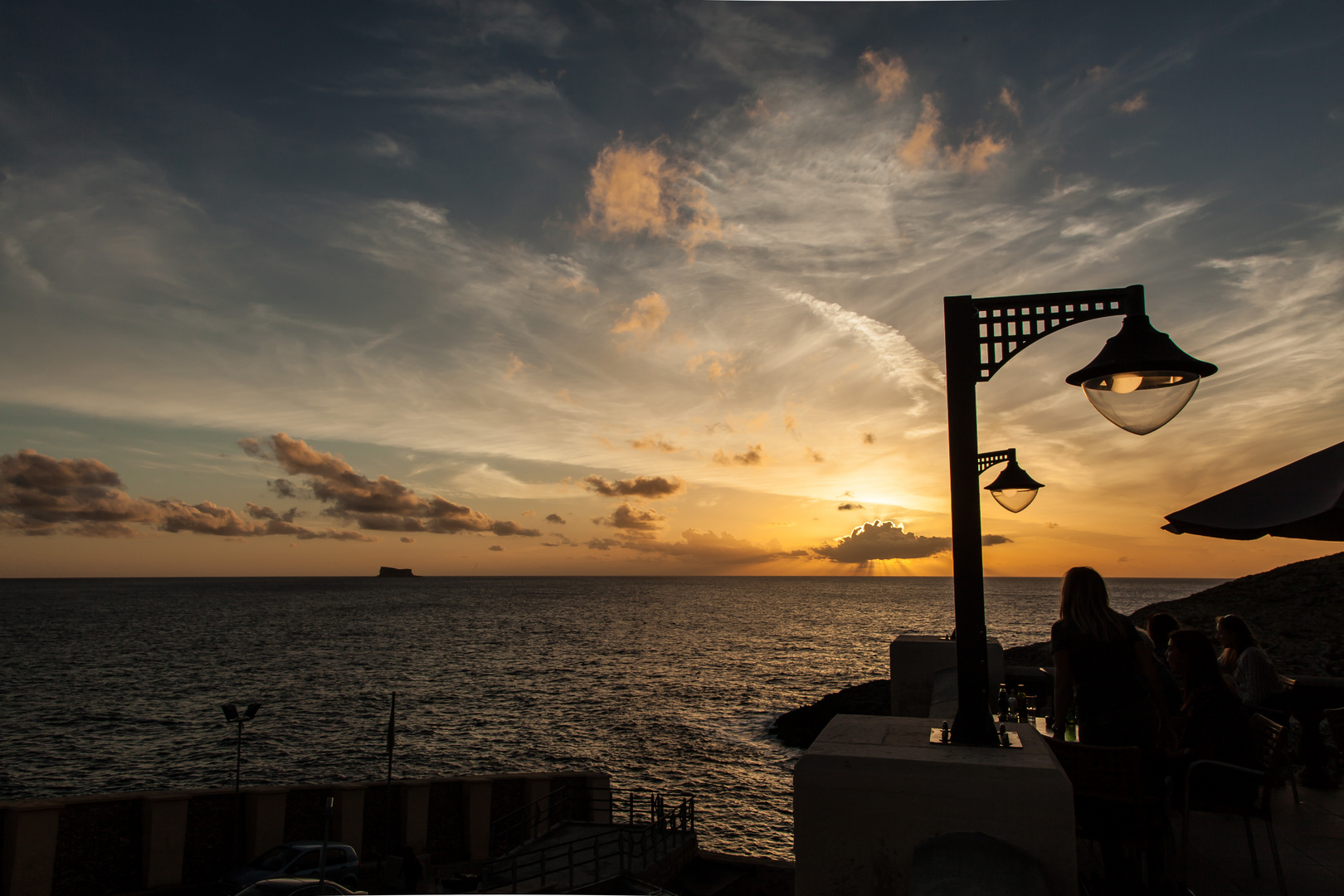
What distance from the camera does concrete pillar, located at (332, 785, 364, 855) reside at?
2536cm

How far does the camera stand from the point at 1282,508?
454cm

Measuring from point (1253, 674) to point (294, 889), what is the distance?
1786 centimetres

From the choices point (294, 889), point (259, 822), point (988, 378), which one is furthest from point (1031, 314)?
point (259, 822)

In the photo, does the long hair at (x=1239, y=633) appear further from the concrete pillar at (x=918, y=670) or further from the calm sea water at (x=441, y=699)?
the calm sea water at (x=441, y=699)

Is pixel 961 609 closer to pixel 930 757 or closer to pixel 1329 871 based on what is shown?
pixel 930 757

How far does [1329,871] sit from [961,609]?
3.84m

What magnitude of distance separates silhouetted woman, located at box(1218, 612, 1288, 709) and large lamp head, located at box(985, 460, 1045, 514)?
2.08m

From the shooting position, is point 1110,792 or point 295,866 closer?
point 1110,792

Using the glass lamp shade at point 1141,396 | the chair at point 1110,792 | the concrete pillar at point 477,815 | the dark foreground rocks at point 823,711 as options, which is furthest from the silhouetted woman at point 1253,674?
the dark foreground rocks at point 823,711

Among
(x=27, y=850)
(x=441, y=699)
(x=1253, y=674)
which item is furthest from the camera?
(x=441, y=699)

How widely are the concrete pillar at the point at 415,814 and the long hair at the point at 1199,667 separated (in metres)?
26.6

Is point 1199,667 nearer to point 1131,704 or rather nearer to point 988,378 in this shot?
point 1131,704

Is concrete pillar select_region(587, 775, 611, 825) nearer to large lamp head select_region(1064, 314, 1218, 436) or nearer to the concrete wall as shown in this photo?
the concrete wall

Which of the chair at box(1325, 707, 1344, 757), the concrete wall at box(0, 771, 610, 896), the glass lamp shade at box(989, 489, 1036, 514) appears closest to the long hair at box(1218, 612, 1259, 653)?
the chair at box(1325, 707, 1344, 757)
